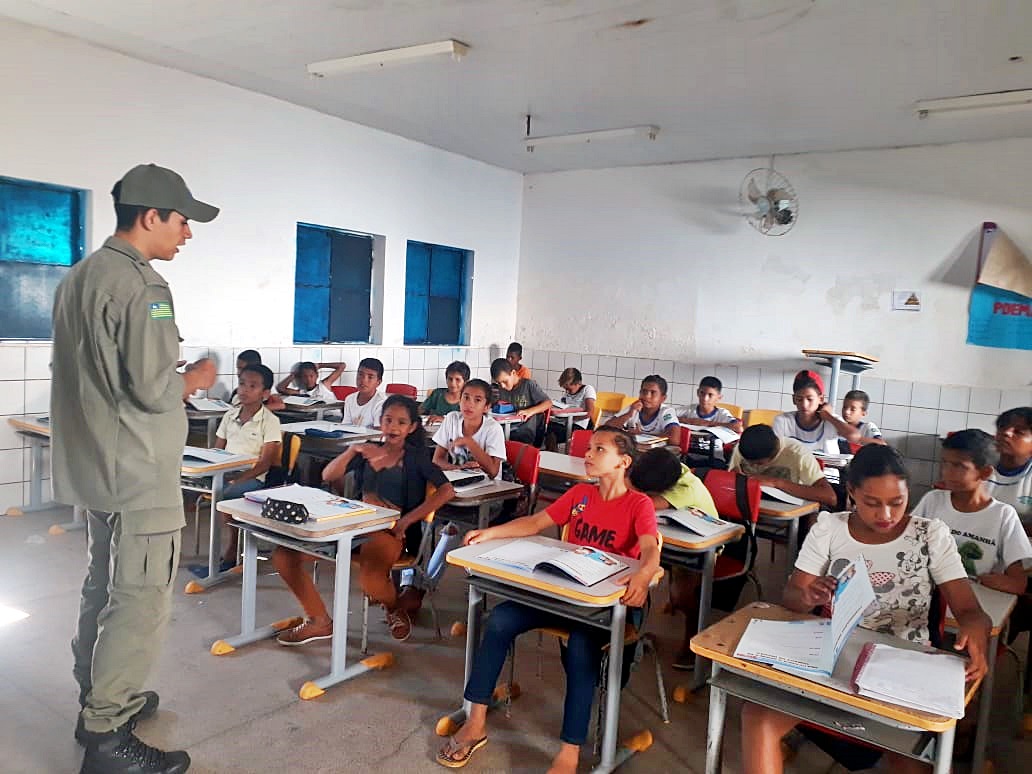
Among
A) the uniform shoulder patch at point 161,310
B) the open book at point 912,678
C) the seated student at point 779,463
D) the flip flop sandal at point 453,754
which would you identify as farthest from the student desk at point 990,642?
the uniform shoulder patch at point 161,310

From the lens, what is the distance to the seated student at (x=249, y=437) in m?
4.00

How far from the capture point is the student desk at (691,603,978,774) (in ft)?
5.12

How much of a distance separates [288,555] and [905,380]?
528 cm

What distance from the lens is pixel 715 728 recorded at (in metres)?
1.85

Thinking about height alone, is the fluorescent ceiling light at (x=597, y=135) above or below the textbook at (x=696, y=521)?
above

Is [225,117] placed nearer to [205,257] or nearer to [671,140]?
[205,257]

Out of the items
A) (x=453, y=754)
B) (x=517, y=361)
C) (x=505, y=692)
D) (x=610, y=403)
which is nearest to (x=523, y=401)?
(x=517, y=361)

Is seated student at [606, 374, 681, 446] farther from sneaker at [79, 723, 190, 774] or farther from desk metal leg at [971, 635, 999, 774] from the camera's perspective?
sneaker at [79, 723, 190, 774]

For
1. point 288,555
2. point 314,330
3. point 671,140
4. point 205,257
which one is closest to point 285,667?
point 288,555

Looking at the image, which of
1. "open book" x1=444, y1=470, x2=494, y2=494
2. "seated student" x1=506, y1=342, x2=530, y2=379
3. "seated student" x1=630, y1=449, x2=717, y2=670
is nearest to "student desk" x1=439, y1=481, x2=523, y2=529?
"open book" x1=444, y1=470, x2=494, y2=494

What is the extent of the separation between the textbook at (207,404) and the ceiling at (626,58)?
2.28m

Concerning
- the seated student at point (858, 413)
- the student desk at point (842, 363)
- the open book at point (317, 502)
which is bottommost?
the open book at point (317, 502)

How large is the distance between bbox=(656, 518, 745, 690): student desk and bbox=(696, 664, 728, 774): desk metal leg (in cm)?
99

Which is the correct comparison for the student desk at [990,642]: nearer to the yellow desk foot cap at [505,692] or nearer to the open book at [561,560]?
the open book at [561,560]
